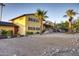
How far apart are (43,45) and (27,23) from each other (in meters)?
0.26

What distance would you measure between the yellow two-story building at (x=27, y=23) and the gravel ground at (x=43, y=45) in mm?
69

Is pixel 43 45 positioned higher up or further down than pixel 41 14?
further down

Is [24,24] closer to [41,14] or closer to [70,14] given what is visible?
[41,14]

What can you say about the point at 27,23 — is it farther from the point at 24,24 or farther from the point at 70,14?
the point at 70,14

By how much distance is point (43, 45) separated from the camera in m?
2.02

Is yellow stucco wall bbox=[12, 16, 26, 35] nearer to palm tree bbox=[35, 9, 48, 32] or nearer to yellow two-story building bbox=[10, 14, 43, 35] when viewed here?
yellow two-story building bbox=[10, 14, 43, 35]

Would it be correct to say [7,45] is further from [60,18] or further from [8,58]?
[60,18]

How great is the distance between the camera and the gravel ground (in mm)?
1989

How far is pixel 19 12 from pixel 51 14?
0.31 m

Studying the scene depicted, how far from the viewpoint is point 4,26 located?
203 centimetres

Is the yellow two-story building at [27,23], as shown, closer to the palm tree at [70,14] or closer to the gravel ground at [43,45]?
the gravel ground at [43,45]

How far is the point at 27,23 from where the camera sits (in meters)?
2.07

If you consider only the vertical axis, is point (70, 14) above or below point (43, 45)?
above

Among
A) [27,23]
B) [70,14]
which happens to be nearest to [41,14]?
[27,23]
